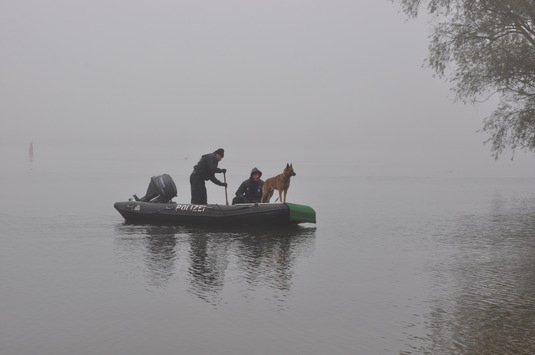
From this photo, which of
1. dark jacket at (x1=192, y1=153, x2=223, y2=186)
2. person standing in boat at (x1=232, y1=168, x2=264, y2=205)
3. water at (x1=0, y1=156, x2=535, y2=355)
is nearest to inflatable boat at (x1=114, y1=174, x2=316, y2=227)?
water at (x1=0, y1=156, x2=535, y2=355)

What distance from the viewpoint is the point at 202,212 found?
18469mm

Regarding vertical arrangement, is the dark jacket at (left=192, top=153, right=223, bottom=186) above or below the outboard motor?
above

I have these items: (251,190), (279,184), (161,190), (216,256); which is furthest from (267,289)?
(161,190)

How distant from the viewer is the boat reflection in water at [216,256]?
36.7ft

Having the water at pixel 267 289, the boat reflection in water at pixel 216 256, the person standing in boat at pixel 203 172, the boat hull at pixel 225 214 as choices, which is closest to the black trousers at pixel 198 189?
the person standing in boat at pixel 203 172

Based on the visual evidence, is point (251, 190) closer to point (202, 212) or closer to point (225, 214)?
point (225, 214)

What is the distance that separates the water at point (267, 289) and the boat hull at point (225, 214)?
545 mm

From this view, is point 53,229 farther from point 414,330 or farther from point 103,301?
point 414,330

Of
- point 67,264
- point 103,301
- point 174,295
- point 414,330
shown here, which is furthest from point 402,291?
point 67,264

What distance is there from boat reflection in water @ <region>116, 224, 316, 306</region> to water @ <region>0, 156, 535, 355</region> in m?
0.03

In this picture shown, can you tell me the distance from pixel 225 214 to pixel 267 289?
24.7 ft

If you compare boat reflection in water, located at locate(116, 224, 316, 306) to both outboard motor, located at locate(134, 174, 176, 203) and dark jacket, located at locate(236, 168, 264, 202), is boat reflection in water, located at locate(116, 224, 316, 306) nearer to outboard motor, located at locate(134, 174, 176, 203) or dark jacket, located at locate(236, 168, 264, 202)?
outboard motor, located at locate(134, 174, 176, 203)

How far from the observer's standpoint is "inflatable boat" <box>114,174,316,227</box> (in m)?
18.2

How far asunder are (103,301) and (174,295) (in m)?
1.01
